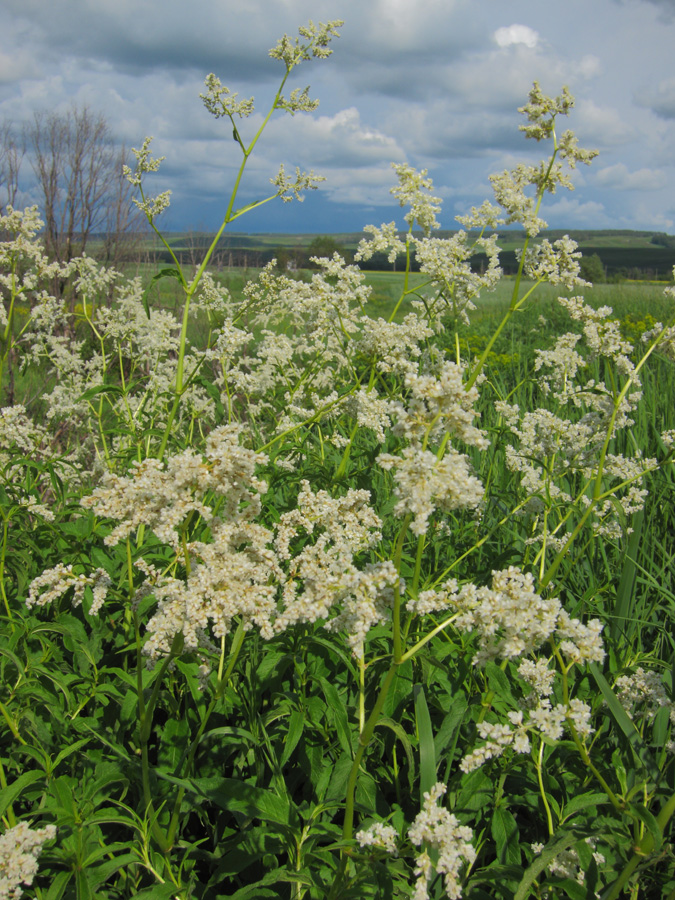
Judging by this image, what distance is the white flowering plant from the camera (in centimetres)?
181

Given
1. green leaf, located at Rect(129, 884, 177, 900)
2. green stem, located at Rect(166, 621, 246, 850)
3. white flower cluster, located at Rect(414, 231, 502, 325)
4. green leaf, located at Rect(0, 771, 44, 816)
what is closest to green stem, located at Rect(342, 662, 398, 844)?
green stem, located at Rect(166, 621, 246, 850)

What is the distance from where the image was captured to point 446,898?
7.75 feet

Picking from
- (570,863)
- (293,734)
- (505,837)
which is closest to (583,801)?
(570,863)

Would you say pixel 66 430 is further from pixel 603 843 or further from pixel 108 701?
pixel 603 843

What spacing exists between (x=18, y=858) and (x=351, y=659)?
57.0 inches

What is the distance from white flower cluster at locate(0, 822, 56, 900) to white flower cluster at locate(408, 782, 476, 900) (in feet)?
3.65

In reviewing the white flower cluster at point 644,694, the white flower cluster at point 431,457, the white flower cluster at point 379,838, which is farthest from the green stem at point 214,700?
the white flower cluster at point 644,694

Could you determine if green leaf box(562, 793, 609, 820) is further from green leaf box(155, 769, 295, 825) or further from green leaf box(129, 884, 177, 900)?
green leaf box(129, 884, 177, 900)

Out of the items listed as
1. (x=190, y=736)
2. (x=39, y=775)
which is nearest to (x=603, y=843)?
(x=190, y=736)

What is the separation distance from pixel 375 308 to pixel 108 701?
1857 centimetres

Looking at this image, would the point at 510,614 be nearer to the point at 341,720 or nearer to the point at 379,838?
the point at 379,838

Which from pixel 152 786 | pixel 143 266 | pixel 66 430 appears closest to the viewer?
pixel 152 786

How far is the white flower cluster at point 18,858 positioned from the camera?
1711 mm

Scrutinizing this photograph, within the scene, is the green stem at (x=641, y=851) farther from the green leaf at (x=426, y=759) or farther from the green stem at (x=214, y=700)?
the green stem at (x=214, y=700)
